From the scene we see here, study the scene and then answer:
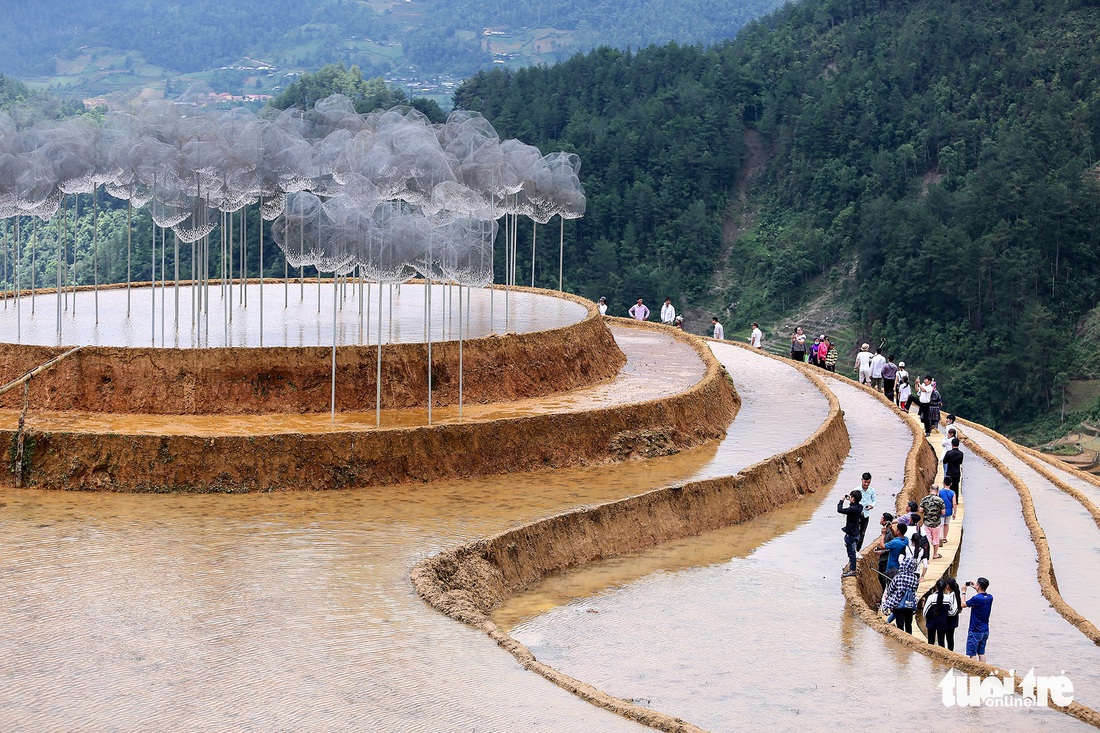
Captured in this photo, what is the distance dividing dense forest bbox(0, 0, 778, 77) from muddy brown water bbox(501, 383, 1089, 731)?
518ft

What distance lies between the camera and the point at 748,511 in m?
21.6

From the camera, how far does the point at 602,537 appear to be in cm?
1912

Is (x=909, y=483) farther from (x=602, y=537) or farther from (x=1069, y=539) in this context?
(x=602, y=537)

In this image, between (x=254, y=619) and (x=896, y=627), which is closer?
(x=254, y=619)

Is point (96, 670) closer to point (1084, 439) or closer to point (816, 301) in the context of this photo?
point (1084, 439)

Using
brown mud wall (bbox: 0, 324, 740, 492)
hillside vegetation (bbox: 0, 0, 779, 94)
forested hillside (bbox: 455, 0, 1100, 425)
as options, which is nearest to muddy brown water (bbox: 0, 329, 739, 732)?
brown mud wall (bbox: 0, 324, 740, 492)

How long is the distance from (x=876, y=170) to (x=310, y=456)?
5938 centimetres

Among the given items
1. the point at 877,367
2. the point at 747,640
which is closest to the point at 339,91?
the point at 877,367

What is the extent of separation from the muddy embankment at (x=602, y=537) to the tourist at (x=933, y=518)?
8.58 ft

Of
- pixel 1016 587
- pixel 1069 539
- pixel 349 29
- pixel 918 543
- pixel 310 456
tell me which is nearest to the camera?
pixel 918 543

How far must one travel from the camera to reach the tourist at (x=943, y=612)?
16141mm

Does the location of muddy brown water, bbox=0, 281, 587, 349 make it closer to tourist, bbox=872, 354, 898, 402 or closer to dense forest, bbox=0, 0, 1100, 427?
tourist, bbox=872, 354, 898, 402

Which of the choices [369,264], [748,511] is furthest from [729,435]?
[369,264]

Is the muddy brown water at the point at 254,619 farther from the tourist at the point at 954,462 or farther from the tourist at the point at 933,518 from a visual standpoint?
the tourist at the point at 954,462
